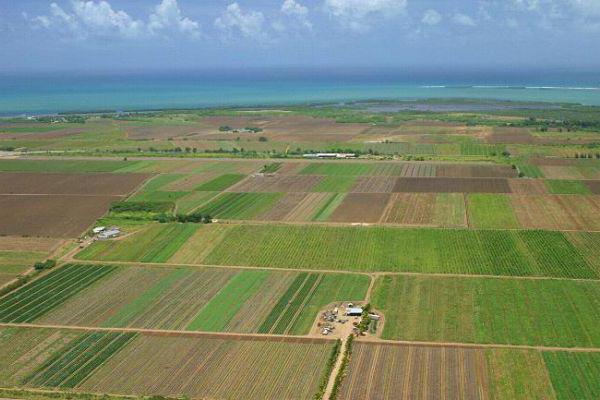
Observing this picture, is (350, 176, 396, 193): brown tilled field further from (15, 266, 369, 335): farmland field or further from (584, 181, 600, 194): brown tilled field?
(15, 266, 369, 335): farmland field

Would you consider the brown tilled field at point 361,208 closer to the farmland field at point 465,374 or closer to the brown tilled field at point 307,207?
the brown tilled field at point 307,207

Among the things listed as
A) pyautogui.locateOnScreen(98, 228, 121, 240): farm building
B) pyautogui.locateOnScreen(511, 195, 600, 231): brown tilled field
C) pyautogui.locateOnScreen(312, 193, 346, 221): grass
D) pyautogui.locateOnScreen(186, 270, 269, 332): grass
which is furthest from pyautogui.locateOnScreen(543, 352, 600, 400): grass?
pyautogui.locateOnScreen(98, 228, 121, 240): farm building

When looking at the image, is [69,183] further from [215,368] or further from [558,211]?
[558,211]

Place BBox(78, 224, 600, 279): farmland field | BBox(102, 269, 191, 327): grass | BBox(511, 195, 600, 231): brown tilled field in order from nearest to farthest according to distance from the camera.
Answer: BBox(102, 269, 191, 327): grass, BBox(78, 224, 600, 279): farmland field, BBox(511, 195, 600, 231): brown tilled field

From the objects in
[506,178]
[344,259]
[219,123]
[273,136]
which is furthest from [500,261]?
[219,123]

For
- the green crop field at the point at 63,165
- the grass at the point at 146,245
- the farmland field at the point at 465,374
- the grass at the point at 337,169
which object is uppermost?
the green crop field at the point at 63,165

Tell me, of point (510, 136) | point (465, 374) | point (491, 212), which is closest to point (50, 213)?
point (491, 212)

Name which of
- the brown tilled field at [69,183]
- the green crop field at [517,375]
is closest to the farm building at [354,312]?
the green crop field at [517,375]
